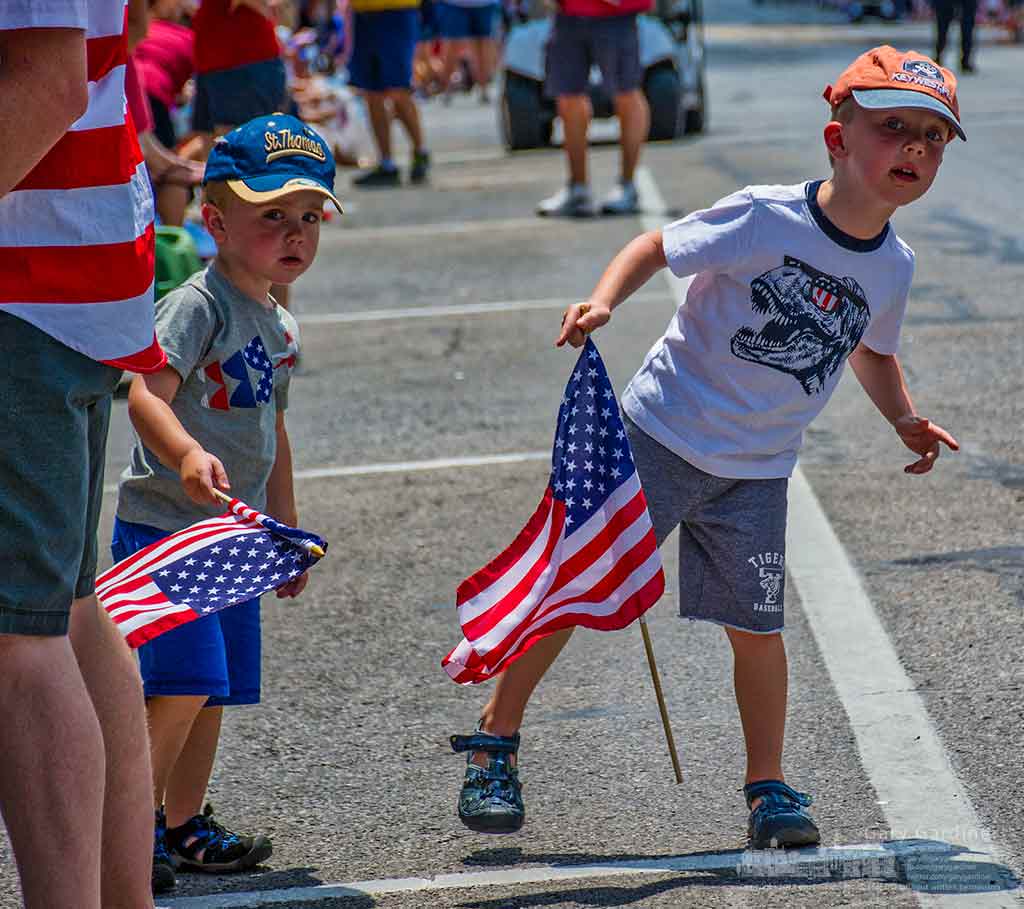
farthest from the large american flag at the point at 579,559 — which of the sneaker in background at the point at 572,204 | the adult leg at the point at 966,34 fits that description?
the adult leg at the point at 966,34

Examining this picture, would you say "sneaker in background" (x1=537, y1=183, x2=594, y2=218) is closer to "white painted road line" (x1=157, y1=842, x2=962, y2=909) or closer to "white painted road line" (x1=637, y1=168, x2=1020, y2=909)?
"white painted road line" (x1=637, y1=168, x2=1020, y2=909)

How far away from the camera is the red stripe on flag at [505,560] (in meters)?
3.65

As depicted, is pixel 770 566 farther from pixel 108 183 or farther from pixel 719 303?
pixel 108 183

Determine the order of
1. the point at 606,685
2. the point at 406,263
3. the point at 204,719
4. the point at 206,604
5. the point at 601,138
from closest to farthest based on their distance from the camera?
1. the point at 206,604
2. the point at 204,719
3. the point at 606,685
4. the point at 406,263
5. the point at 601,138

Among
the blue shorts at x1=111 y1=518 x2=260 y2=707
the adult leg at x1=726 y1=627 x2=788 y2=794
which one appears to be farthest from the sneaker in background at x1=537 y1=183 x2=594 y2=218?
the blue shorts at x1=111 y1=518 x2=260 y2=707

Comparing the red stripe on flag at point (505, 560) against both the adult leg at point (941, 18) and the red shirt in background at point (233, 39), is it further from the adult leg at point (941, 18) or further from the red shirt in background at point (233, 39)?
the adult leg at point (941, 18)

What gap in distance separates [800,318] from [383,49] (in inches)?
403

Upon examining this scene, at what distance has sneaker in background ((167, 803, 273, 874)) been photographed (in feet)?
11.2

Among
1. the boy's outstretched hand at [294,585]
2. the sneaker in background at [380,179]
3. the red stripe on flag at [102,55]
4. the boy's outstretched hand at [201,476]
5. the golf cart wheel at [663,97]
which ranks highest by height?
the red stripe on flag at [102,55]

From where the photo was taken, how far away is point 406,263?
34.4 ft

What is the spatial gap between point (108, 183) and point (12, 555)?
0.54 meters

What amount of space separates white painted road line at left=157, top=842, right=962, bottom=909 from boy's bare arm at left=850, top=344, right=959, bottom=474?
88cm

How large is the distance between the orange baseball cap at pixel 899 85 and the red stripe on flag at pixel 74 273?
1508 millimetres

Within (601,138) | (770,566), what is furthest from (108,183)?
(601,138)
